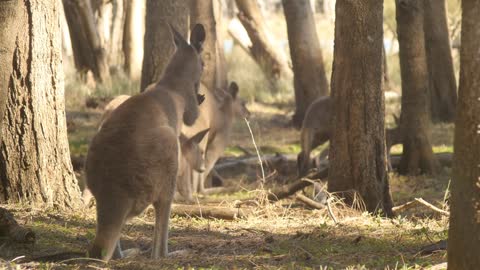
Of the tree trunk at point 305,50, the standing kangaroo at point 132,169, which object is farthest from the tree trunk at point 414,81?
the standing kangaroo at point 132,169

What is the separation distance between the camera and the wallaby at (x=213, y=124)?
10922 millimetres

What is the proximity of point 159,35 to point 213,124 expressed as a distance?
1626mm

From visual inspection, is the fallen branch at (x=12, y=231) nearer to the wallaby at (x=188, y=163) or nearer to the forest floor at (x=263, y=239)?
the forest floor at (x=263, y=239)

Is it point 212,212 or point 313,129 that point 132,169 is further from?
point 313,129

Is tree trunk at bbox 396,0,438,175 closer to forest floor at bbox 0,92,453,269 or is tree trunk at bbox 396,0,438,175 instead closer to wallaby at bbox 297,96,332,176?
forest floor at bbox 0,92,453,269

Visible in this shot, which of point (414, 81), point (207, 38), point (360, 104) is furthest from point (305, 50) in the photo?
point (360, 104)

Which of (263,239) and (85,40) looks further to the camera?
(85,40)

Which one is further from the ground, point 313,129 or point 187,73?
point 187,73

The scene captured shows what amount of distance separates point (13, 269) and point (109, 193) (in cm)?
74

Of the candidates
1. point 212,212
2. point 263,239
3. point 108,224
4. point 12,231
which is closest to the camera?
point 108,224

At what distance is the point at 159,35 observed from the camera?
1044 centimetres

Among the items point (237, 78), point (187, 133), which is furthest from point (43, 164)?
point (237, 78)

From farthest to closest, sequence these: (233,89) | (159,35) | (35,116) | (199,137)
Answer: (233,89)
(159,35)
(199,137)
(35,116)

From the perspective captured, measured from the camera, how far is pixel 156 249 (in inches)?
242
